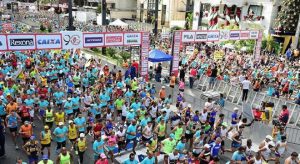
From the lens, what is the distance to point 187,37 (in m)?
21.0

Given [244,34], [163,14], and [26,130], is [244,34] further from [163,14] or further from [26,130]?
[163,14]

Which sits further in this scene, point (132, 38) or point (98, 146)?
point (132, 38)

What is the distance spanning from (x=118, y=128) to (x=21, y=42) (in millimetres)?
7611

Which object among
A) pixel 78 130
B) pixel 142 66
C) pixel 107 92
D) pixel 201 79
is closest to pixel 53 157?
pixel 78 130

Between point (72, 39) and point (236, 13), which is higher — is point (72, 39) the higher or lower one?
the lower one

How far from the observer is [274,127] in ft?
40.4

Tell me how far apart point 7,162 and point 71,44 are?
8.07 metres

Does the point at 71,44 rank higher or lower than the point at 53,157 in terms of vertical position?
higher

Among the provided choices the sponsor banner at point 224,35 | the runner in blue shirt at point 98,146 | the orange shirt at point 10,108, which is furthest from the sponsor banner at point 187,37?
the runner in blue shirt at point 98,146

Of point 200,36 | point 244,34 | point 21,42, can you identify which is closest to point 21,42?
point 21,42

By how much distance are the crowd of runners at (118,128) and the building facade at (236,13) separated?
994 inches

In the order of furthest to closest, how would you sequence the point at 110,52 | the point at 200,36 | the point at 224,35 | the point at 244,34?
the point at 110,52 → the point at 244,34 → the point at 224,35 → the point at 200,36

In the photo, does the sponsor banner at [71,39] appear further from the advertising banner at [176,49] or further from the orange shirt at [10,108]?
the advertising banner at [176,49]

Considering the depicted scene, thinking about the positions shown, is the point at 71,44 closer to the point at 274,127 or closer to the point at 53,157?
the point at 53,157
